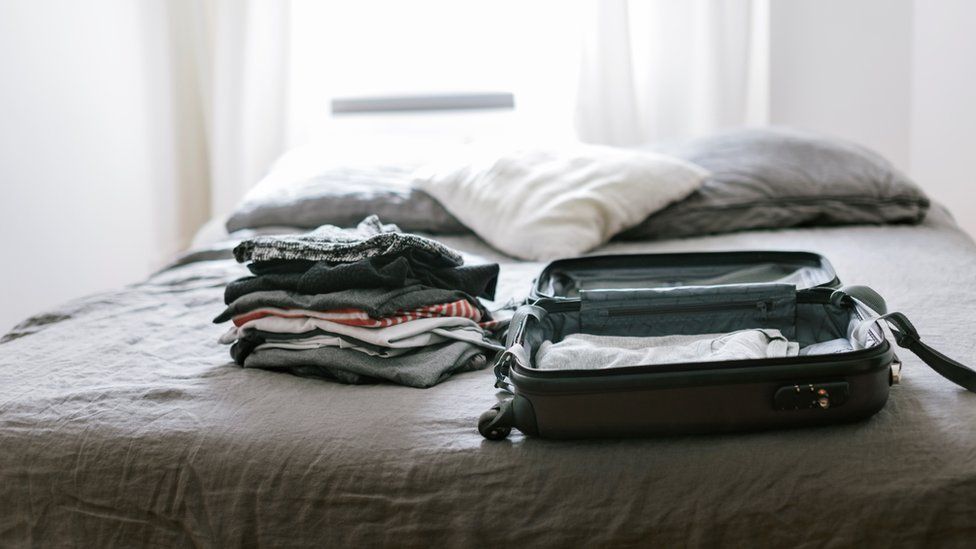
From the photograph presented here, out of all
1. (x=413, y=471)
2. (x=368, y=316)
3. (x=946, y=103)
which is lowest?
(x=413, y=471)

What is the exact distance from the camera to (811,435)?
39.1 inches

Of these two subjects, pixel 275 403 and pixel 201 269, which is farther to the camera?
pixel 201 269

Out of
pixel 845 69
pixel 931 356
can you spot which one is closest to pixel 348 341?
pixel 931 356

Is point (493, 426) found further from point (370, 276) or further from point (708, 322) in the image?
point (708, 322)

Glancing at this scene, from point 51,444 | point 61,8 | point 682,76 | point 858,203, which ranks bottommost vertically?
point 51,444

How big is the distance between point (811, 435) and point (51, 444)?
32.0 inches

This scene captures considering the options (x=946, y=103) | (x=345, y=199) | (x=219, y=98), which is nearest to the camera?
(x=345, y=199)

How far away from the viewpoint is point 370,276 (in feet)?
4.05

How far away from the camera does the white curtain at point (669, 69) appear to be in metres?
2.79

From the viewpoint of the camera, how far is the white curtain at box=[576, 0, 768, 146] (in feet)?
9.16

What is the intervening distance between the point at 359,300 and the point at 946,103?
221cm

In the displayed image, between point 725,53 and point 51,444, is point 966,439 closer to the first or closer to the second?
point 51,444

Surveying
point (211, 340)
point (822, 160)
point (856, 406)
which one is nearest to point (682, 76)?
point (822, 160)

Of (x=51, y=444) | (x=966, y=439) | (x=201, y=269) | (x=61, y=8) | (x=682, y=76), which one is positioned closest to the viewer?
(x=966, y=439)
